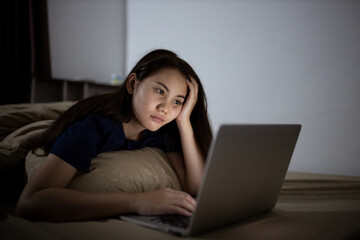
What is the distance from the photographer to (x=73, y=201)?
76 centimetres

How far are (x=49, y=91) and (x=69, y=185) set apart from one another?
2078 mm

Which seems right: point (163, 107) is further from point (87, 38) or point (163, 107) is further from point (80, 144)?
point (87, 38)

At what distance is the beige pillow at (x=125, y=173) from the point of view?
2.87 feet

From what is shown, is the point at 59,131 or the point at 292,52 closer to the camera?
the point at 59,131

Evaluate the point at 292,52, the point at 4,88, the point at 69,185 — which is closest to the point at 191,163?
the point at 69,185

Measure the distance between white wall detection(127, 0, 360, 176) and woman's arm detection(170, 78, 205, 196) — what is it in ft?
4.48

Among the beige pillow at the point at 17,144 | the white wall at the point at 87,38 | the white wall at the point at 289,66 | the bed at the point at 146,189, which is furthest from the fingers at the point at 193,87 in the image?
the white wall at the point at 87,38

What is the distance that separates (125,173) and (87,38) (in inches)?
108

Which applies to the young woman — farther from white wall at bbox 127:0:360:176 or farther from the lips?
white wall at bbox 127:0:360:176

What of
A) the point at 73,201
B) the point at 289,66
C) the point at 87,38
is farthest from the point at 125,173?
the point at 87,38

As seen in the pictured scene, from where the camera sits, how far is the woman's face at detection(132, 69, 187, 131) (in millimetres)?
1036

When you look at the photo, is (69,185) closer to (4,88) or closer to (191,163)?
(191,163)

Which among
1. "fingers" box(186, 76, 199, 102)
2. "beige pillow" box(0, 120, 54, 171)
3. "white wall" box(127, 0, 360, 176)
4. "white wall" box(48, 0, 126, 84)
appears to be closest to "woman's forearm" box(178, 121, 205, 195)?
"fingers" box(186, 76, 199, 102)

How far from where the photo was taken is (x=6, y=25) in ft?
8.42
